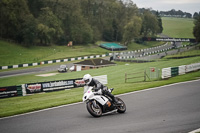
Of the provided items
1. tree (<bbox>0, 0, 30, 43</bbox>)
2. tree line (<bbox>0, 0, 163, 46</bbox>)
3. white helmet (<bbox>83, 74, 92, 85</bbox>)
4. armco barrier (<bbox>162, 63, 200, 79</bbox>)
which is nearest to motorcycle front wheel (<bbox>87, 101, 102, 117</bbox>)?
white helmet (<bbox>83, 74, 92, 85</bbox>)

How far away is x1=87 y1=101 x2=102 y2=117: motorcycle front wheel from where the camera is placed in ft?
35.6

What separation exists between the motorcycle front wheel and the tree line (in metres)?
69.6

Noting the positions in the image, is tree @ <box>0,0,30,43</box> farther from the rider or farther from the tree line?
the rider

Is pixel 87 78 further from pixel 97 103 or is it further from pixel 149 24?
pixel 149 24

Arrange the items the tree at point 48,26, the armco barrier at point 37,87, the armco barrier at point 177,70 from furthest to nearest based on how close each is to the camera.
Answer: the tree at point 48,26, the armco barrier at point 177,70, the armco barrier at point 37,87

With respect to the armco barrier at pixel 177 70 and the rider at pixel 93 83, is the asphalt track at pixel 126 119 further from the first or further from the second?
the armco barrier at pixel 177 70

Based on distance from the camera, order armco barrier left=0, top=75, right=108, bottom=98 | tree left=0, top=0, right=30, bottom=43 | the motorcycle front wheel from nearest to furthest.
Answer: the motorcycle front wheel < armco barrier left=0, top=75, right=108, bottom=98 < tree left=0, top=0, right=30, bottom=43

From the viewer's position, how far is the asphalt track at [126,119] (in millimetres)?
9344

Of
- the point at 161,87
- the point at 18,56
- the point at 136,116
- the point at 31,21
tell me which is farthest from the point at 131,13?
the point at 136,116

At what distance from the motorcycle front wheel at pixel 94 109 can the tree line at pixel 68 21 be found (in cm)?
6965

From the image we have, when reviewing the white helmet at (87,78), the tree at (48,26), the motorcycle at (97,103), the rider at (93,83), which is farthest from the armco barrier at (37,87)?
the tree at (48,26)

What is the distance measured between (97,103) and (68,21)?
8772 cm

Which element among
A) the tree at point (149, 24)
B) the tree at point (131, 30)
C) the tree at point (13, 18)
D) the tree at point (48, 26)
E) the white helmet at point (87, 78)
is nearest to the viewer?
the white helmet at point (87, 78)

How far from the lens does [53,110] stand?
1296 centimetres
